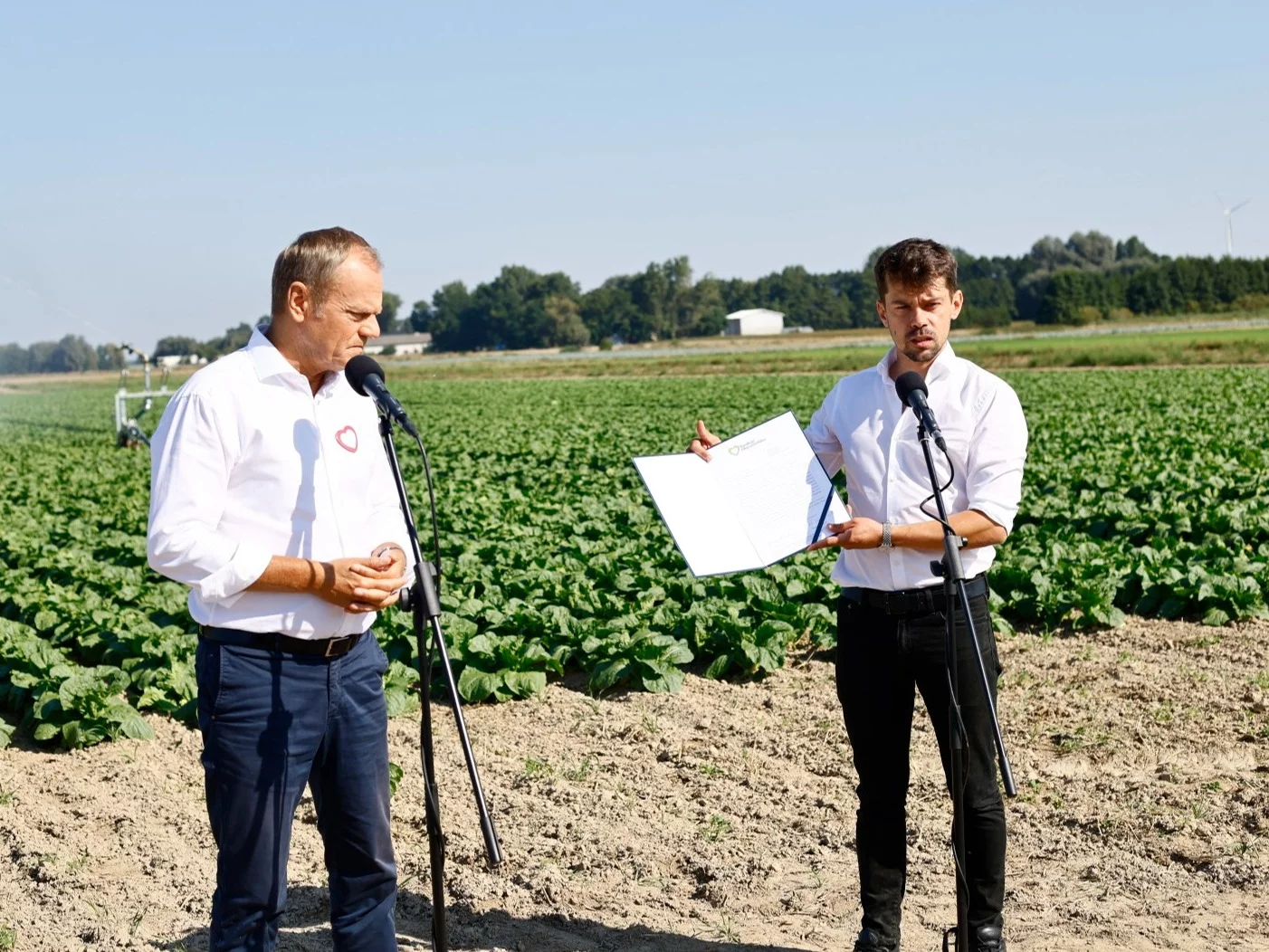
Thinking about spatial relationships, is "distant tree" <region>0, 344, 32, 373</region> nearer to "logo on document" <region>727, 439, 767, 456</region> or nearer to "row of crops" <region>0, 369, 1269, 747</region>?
"row of crops" <region>0, 369, 1269, 747</region>

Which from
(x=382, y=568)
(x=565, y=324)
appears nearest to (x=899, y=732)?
(x=382, y=568)

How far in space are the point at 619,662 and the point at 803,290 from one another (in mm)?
130611

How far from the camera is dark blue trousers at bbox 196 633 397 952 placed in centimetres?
313

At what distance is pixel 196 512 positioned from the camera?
9.98 feet

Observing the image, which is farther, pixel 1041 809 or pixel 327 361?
pixel 1041 809

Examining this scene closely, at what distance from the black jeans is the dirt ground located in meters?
0.50

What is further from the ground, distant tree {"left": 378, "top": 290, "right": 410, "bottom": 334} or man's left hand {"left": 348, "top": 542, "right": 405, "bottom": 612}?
distant tree {"left": 378, "top": 290, "right": 410, "bottom": 334}

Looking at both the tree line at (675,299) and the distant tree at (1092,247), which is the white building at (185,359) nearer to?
the tree line at (675,299)

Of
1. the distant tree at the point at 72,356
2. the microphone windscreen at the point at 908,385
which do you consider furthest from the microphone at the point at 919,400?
the distant tree at the point at 72,356

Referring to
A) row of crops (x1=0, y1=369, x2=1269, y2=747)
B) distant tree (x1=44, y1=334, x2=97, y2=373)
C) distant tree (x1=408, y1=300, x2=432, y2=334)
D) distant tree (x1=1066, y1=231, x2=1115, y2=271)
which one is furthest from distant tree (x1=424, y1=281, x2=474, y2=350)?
row of crops (x1=0, y1=369, x2=1269, y2=747)

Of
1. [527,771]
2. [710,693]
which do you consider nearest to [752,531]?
[527,771]

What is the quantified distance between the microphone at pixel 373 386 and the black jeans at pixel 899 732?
156cm

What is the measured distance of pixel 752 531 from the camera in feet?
12.7

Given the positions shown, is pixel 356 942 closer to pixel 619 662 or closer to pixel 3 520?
pixel 619 662
